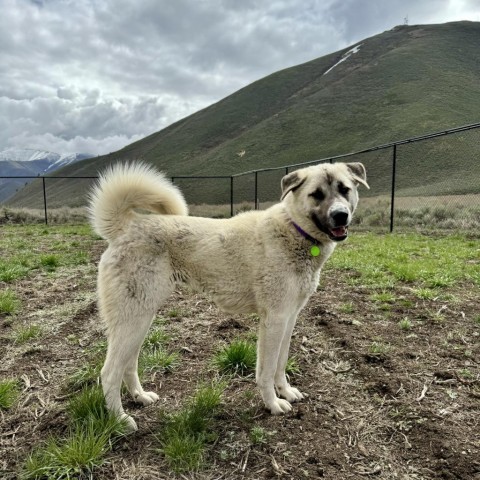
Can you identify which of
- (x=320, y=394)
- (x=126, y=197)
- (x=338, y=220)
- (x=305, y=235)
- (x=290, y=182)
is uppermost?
(x=290, y=182)

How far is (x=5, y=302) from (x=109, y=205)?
3150 millimetres

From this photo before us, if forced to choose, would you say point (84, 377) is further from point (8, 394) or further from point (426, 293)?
point (426, 293)

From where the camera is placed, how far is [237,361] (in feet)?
11.7

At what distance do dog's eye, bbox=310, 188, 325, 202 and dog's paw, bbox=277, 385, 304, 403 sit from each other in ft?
5.11

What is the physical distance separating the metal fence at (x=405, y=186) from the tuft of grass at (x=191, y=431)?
487 inches

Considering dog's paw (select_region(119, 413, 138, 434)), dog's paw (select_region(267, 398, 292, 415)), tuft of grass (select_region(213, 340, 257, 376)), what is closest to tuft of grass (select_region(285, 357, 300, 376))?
tuft of grass (select_region(213, 340, 257, 376))

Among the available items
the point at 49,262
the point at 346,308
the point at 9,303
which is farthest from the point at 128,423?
the point at 49,262

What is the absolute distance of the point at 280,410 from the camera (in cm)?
290

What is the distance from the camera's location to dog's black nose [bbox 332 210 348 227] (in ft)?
9.16

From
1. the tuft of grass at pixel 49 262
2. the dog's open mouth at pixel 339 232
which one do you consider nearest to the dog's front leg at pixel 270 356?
the dog's open mouth at pixel 339 232

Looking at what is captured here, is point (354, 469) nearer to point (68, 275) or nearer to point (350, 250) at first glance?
point (68, 275)

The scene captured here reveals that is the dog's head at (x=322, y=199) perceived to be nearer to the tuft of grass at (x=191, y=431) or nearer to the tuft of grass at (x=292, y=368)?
the tuft of grass at (x=292, y=368)

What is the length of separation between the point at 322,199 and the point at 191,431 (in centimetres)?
194

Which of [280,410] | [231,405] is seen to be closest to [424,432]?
[280,410]
